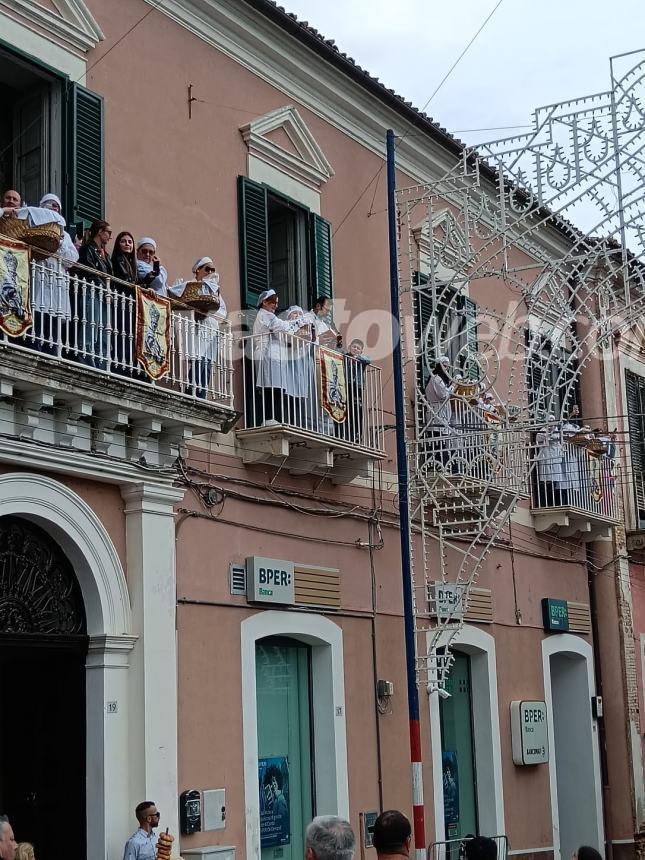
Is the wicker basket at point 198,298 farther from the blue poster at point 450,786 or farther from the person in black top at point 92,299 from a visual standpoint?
the blue poster at point 450,786

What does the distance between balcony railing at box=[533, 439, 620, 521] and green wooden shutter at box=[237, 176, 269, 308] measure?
5482mm

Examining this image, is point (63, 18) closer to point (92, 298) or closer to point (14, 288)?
point (92, 298)

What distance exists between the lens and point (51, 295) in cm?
945

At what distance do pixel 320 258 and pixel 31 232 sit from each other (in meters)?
5.12

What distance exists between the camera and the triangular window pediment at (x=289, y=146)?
1310 centimetres

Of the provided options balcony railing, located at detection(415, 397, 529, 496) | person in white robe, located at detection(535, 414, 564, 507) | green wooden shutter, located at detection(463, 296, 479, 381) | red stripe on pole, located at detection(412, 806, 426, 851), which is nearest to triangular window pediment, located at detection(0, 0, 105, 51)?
green wooden shutter, located at detection(463, 296, 479, 381)

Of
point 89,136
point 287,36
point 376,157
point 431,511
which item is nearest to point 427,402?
point 431,511

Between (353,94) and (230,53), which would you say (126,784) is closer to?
(230,53)

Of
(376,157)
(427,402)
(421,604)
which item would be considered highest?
(376,157)

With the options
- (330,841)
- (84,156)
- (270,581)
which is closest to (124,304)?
(84,156)

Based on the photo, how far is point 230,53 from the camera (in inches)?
509

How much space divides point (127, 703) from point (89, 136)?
446 cm

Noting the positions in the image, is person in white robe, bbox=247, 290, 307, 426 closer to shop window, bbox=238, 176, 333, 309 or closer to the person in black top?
shop window, bbox=238, 176, 333, 309

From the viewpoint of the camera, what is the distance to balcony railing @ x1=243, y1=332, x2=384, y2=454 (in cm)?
1209
